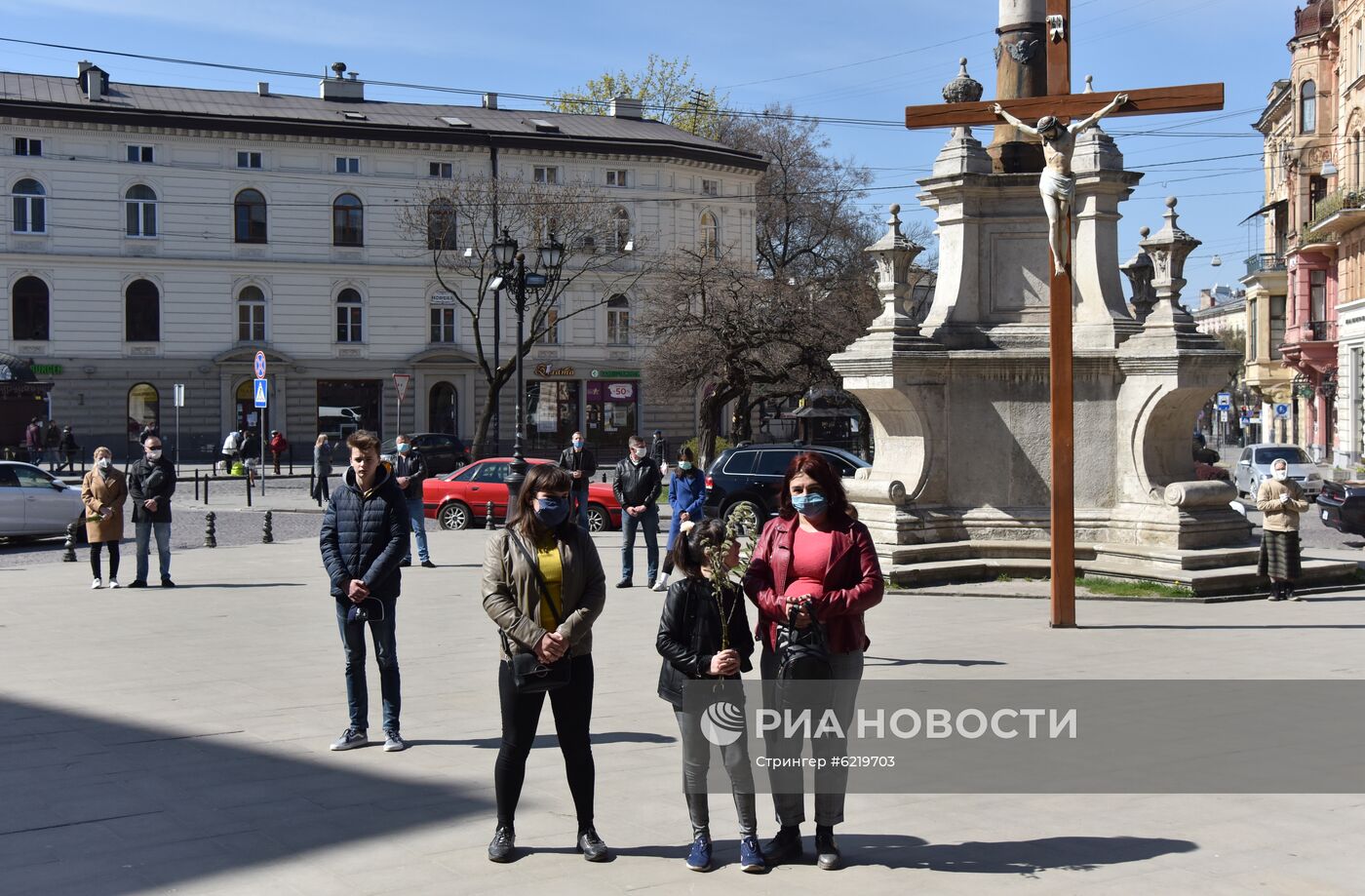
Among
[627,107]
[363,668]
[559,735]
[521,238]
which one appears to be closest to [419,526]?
[363,668]

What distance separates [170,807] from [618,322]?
50871 millimetres

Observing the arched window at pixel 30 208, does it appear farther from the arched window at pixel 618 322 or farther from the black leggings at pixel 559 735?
the black leggings at pixel 559 735

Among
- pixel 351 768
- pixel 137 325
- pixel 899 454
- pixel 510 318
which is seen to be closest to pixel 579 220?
pixel 510 318

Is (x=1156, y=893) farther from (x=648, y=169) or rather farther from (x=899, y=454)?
(x=648, y=169)

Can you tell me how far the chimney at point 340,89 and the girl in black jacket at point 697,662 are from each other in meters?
54.0

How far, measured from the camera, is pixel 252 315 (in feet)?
175

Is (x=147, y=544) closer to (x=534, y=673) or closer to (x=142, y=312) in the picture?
(x=534, y=673)

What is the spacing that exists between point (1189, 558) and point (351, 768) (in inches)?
387

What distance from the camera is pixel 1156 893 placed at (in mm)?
5605

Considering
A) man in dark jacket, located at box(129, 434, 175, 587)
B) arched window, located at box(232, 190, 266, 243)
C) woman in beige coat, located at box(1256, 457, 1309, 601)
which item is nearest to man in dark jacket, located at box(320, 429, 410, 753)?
man in dark jacket, located at box(129, 434, 175, 587)

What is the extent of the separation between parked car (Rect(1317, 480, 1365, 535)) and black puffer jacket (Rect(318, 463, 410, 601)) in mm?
20258

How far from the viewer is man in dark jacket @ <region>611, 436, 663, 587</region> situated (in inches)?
668

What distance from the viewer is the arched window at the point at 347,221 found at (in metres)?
53.9

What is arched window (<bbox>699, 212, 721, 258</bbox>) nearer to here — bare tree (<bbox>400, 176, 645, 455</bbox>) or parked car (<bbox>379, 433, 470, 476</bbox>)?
bare tree (<bbox>400, 176, 645, 455</bbox>)
